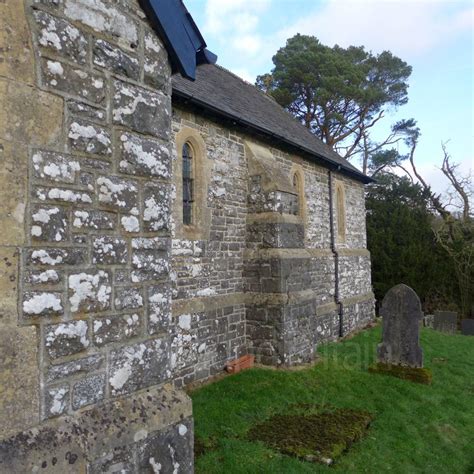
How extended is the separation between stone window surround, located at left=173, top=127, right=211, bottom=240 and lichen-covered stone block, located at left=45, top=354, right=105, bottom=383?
187 inches

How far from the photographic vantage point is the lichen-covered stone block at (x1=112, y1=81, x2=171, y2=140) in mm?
2422

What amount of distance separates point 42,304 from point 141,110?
1.26 metres

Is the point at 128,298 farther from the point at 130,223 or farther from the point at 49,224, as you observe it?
the point at 49,224

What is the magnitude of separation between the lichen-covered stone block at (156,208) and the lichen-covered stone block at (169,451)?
3.85 ft

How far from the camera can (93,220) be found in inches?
87.7

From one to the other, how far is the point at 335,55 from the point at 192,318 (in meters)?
21.3

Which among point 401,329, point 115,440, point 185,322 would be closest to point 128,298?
point 115,440

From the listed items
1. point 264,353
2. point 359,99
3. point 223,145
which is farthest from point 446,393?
point 359,99

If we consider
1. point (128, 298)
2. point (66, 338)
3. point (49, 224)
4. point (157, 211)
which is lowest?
point (66, 338)

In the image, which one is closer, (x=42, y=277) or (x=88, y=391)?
(x=42, y=277)

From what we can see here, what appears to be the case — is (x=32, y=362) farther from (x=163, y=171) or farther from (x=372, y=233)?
(x=372, y=233)

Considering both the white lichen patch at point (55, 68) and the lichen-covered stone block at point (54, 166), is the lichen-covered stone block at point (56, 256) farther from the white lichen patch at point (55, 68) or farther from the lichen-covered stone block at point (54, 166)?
the white lichen patch at point (55, 68)

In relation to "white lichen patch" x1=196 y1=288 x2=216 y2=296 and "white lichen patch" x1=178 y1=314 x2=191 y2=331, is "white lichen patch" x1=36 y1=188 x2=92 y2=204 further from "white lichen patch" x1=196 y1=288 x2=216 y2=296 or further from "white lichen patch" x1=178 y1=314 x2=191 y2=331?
"white lichen patch" x1=196 y1=288 x2=216 y2=296

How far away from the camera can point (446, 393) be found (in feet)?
25.0
